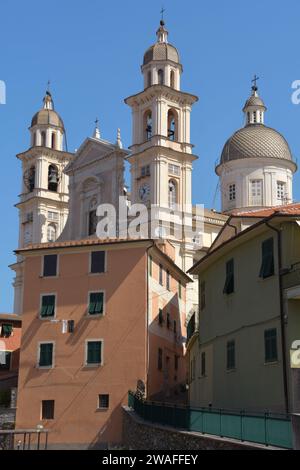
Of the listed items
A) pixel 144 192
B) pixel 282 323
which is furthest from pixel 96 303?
pixel 144 192

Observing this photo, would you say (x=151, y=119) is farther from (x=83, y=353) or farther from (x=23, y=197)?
(x=83, y=353)

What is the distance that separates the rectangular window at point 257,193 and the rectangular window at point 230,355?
44.0 metres

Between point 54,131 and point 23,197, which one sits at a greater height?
point 54,131

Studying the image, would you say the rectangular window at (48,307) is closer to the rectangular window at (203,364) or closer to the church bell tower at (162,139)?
the rectangular window at (203,364)

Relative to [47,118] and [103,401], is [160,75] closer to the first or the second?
[47,118]

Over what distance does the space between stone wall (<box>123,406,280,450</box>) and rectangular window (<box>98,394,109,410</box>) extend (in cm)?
174

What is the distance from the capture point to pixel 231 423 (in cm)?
2598

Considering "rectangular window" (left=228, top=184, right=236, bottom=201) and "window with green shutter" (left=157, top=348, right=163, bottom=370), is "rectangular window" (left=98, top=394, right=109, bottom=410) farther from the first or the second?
"rectangular window" (left=228, top=184, right=236, bottom=201)

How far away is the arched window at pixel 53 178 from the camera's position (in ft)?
303

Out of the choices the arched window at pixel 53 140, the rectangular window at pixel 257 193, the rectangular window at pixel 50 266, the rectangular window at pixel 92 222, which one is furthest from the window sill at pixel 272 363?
the arched window at pixel 53 140

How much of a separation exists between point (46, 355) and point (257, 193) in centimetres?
3816

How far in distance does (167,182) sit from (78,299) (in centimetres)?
2795

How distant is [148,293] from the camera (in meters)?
45.8

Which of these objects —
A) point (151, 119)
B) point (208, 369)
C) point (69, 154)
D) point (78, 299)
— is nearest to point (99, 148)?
point (151, 119)
